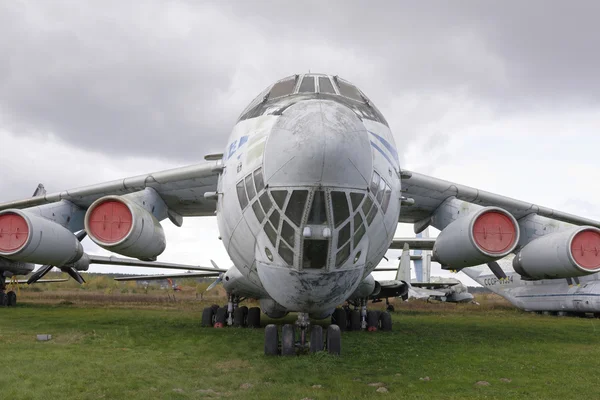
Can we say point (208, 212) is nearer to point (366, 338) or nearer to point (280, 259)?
point (366, 338)

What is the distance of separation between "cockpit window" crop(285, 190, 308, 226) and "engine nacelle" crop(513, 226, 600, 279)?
18.2ft

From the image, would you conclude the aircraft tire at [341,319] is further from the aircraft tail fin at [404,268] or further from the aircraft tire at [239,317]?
the aircraft tail fin at [404,268]

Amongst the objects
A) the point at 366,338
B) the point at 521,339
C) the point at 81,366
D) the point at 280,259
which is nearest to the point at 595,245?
the point at 521,339

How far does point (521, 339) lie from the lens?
10.1m

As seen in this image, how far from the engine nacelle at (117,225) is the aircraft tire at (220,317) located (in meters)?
4.34

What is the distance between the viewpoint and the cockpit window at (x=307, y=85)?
6.45 metres

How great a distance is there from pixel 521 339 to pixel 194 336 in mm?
6861

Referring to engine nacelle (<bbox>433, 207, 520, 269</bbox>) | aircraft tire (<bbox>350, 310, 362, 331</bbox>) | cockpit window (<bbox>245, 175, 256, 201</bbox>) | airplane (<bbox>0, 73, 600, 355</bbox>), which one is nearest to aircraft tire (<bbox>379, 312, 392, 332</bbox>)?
aircraft tire (<bbox>350, 310, 362, 331</bbox>)

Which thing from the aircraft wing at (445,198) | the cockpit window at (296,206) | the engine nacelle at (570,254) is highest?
the aircraft wing at (445,198)

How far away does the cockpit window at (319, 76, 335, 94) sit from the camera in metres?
6.50

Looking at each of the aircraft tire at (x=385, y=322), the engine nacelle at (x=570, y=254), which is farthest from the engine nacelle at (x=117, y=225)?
the engine nacelle at (x=570, y=254)

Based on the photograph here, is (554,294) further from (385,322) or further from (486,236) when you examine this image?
(486,236)

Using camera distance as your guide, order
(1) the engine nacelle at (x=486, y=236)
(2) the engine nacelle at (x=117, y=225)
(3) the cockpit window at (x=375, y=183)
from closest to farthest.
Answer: (3) the cockpit window at (x=375, y=183) < (1) the engine nacelle at (x=486, y=236) < (2) the engine nacelle at (x=117, y=225)

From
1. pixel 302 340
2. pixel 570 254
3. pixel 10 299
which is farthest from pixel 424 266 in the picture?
pixel 302 340
